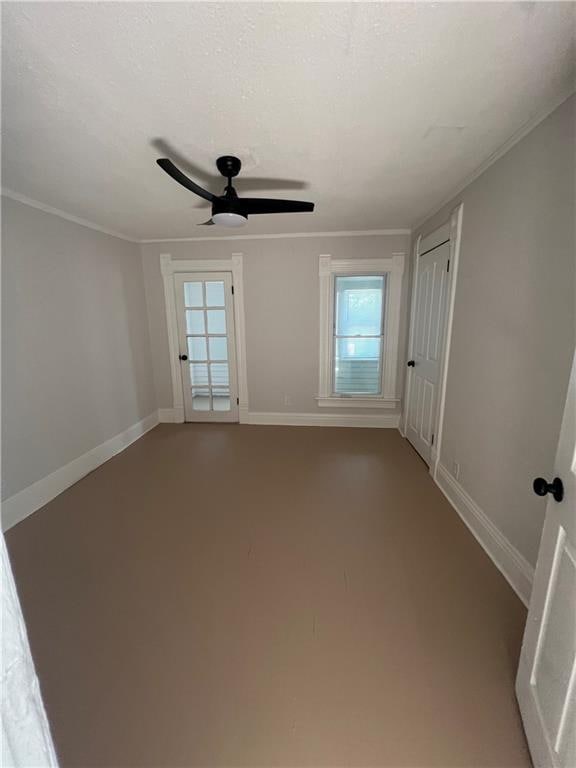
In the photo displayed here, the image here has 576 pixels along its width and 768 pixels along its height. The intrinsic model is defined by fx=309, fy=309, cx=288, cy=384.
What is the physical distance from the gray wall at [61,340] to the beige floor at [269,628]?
571 millimetres

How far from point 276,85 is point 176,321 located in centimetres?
302

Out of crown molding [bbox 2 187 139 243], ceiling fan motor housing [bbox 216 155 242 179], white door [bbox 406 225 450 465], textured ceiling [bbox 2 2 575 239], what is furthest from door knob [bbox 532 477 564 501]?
crown molding [bbox 2 187 139 243]

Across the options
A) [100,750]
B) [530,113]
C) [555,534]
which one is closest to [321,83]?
[530,113]

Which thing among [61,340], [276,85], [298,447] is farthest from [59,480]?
[276,85]

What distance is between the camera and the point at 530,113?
1.45 meters

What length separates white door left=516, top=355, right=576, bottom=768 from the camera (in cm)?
85

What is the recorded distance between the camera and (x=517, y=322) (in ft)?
5.37

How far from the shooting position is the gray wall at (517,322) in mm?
1372

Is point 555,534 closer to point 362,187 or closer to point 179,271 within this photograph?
point 362,187

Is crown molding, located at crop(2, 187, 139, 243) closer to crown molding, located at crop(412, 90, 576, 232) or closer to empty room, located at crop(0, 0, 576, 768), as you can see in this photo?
empty room, located at crop(0, 0, 576, 768)

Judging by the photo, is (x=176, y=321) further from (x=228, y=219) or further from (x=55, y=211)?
(x=228, y=219)

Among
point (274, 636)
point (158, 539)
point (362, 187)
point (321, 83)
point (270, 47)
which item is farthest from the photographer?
point (362, 187)

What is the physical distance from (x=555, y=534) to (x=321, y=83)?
185 centimetres

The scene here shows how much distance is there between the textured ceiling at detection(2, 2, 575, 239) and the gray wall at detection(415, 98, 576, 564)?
0.86 ft
